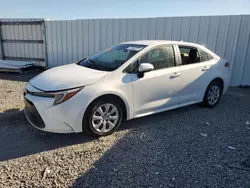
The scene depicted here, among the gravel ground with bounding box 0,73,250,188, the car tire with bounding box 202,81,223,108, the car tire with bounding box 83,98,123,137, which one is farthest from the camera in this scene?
the car tire with bounding box 202,81,223,108

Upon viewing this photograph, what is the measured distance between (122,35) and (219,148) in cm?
581

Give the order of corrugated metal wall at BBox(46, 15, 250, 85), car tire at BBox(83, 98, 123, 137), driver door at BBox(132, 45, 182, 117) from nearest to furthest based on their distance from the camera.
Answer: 1. car tire at BBox(83, 98, 123, 137)
2. driver door at BBox(132, 45, 182, 117)
3. corrugated metal wall at BBox(46, 15, 250, 85)

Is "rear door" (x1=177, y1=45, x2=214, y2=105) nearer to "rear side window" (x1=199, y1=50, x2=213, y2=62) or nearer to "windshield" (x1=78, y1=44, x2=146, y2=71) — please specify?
"rear side window" (x1=199, y1=50, x2=213, y2=62)

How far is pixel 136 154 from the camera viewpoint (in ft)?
10.4

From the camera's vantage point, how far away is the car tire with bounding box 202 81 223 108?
502cm

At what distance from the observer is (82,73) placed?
367 centimetres

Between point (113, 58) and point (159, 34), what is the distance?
403 cm

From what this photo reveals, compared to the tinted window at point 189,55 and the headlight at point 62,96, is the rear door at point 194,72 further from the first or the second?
the headlight at point 62,96

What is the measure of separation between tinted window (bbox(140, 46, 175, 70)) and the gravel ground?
110cm

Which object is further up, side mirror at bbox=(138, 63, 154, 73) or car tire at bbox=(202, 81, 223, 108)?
side mirror at bbox=(138, 63, 154, 73)

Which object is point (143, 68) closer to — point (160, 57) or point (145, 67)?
point (145, 67)

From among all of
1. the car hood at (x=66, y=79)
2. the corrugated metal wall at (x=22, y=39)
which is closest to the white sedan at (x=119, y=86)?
the car hood at (x=66, y=79)

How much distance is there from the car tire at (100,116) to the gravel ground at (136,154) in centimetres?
13

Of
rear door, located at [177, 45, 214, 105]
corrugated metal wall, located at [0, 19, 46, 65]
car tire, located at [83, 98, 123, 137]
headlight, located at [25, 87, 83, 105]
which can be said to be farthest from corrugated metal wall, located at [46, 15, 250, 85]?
headlight, located at [25, 87, 83, 105]
